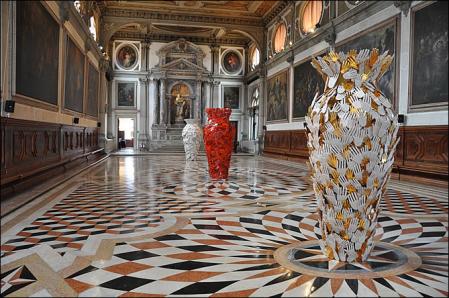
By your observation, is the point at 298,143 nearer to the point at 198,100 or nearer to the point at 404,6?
the point at 404,6

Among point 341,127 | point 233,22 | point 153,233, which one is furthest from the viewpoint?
point 233,22

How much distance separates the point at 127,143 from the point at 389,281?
109 feet

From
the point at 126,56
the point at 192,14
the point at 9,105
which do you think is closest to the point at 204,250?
the point at 9,105

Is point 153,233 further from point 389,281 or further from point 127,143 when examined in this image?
point 127,143

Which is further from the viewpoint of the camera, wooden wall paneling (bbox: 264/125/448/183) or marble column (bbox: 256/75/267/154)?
marble column (bbox: 256/75/267/154)

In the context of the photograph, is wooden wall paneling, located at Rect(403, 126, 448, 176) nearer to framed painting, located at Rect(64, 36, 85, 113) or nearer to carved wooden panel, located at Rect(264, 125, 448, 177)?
carved wooden panel, located at Rect(264, 125, 448, 177)

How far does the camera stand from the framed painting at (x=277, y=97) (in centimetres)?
1838

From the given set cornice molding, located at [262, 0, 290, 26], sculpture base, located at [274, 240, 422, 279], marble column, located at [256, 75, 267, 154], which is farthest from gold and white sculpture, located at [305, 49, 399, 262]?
marble column, located at [256, 75, 267, 154]

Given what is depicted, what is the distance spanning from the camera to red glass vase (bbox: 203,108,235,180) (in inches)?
345

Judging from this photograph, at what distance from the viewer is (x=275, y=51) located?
66.8 feet

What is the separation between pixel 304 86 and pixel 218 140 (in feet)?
26.4

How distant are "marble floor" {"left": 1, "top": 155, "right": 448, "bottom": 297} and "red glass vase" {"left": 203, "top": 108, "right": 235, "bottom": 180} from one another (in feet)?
8.57

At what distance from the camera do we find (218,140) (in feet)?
28.9

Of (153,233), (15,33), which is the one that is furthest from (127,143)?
(153,233)
